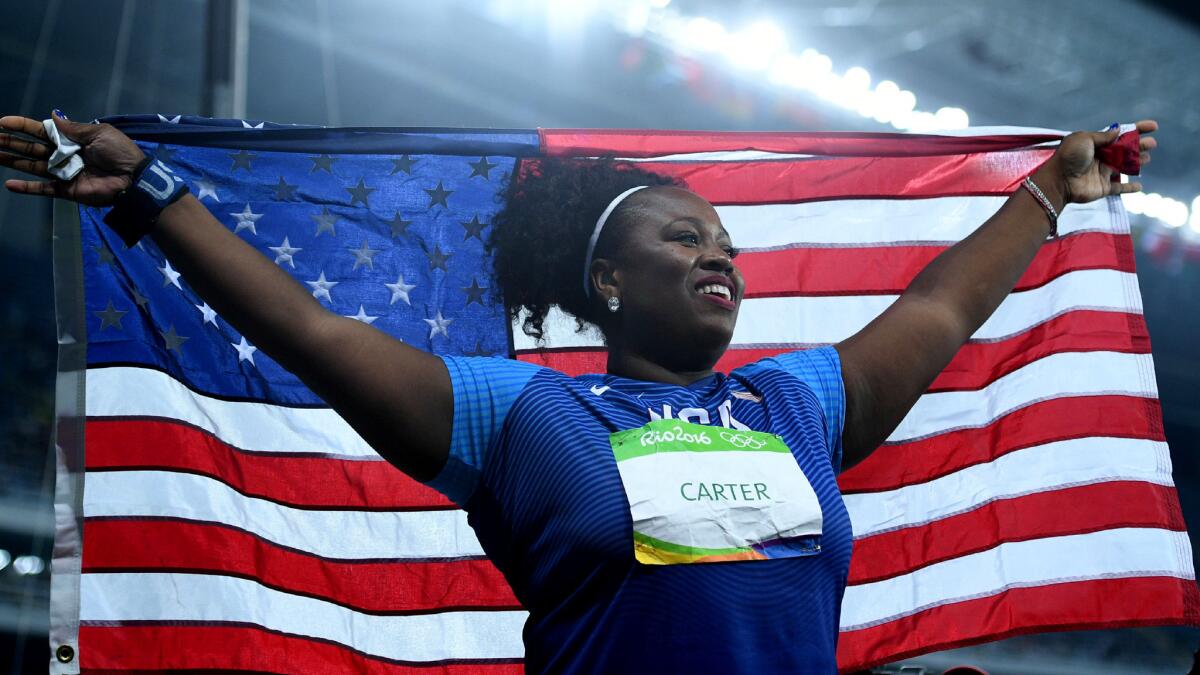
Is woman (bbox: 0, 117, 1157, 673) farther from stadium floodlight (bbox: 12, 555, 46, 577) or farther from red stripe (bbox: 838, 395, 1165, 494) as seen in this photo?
stadium floodlight (bbox: 12, 555, 46, 577)

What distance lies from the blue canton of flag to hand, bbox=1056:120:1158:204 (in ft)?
4.53

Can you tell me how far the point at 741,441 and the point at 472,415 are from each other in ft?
1.59

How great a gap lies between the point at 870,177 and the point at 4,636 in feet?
27.6

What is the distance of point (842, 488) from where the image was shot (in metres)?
3.04

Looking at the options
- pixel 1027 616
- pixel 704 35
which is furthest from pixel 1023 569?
pixel 704 35

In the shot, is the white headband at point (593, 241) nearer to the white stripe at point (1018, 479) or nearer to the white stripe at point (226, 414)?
the white stripe at point (226, 414)

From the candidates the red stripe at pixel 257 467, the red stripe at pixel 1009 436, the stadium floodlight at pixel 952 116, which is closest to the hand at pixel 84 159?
the red stripe at pixel 257 467

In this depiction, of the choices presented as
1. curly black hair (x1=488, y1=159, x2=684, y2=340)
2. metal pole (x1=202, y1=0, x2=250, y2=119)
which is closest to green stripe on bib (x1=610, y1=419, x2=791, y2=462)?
curly black hair (x1=488, y1=159, x2=684, y2=340)

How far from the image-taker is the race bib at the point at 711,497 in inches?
75.7

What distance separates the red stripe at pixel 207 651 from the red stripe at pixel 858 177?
1.59 m

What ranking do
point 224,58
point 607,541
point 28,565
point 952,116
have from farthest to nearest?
point 952,116
point 28,565
point 224,58
point 607,541

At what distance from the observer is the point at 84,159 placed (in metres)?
2.14

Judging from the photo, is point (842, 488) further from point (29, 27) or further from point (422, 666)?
point (29, 27)

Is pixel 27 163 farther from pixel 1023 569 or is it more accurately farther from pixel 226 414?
pixel 1023 569
